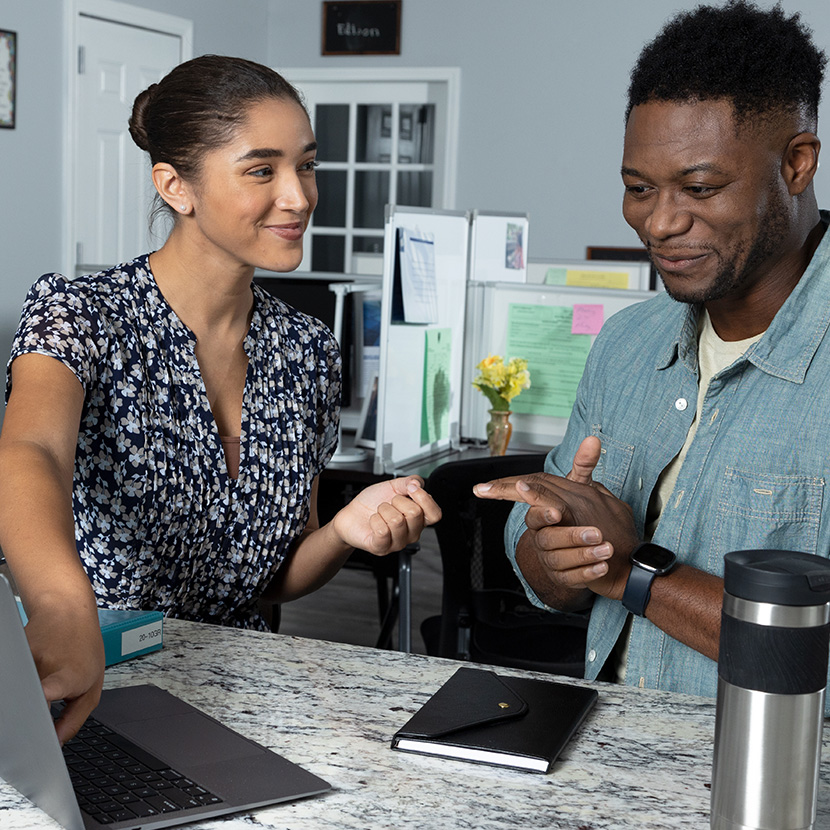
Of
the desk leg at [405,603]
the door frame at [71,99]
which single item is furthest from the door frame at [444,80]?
the desk leg at [405,603]

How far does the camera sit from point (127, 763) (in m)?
0.96

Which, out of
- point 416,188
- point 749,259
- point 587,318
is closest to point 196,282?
point 749,259

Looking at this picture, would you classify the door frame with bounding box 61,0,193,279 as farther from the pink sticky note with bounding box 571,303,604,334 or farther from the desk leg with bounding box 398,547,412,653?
the desk leg with bounding box 398,547,412,653

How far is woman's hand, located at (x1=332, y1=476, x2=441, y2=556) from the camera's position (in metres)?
1.32

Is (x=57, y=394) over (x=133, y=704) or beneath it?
over

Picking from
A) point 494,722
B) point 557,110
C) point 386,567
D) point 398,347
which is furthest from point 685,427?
point 557,110

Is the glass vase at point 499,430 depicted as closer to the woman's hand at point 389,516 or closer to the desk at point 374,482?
the desk at point 374,482

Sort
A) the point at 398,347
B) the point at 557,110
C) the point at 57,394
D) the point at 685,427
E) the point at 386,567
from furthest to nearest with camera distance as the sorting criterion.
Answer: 1. the point at 557,110
2. the point at 386,567
3. the point at 398,347
4. the point at 685,427
5. the point at 57,394

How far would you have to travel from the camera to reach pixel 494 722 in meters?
1.06

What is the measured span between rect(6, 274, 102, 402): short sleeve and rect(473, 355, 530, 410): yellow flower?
69.8 inches

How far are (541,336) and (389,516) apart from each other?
6.47ft

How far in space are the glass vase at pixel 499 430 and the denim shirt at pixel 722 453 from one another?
156cm

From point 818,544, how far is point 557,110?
553cm

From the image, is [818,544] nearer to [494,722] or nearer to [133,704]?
[494,722]
